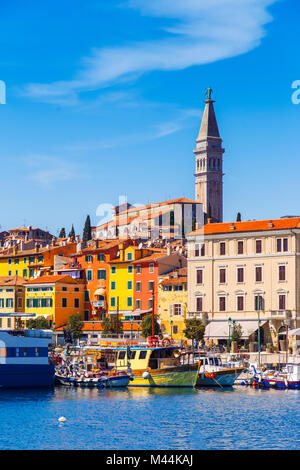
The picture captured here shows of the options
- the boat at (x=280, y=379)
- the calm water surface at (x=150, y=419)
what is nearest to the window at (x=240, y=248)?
the boat at (x=280, y=379)

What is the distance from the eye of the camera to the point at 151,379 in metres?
55.7

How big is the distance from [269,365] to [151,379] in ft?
33.5

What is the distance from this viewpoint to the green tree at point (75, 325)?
274ft

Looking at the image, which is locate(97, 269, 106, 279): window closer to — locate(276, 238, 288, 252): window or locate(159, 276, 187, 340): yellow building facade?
locate(159, 276, 187, 340): yellow building facade

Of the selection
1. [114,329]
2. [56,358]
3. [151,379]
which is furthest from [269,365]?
[114,329]

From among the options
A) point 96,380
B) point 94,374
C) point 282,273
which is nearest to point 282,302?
point 282,273

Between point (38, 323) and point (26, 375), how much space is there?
1322 inches

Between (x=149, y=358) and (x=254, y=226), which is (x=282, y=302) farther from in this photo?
(x=149, y=358)

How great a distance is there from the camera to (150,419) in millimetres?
40781

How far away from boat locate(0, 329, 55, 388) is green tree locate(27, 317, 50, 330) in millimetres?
31179

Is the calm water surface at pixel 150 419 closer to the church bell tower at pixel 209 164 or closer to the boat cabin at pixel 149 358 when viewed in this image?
the boat cabin at pixel 149 358

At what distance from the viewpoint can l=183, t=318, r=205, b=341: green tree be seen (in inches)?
2945

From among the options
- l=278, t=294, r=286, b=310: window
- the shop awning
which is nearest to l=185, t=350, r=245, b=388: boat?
A: the shop awning
